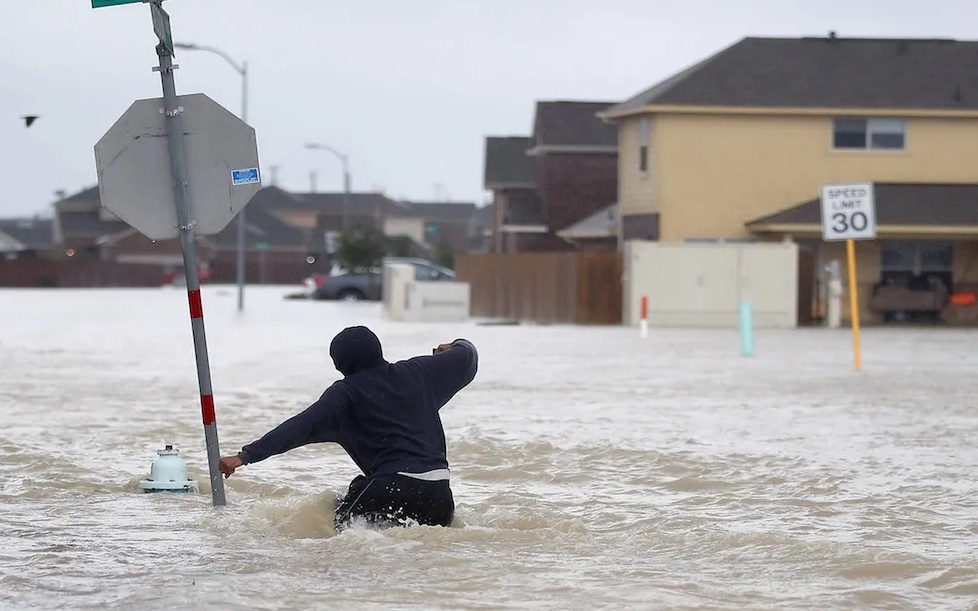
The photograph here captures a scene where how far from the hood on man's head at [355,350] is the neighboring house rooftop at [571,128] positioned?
50.1 metres

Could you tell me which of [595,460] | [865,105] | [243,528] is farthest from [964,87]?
[243,528]

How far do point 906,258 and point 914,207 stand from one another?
1.51 m

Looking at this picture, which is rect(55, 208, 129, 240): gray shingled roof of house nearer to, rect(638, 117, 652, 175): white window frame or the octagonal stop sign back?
rect(638, 117, 652, 175): white window frame

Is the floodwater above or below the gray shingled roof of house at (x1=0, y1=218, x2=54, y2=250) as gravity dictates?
below

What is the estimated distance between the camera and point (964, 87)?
4347cm

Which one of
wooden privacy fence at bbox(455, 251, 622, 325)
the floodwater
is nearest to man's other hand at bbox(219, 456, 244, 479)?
the floodwater

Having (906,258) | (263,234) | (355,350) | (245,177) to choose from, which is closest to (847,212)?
(245,177)

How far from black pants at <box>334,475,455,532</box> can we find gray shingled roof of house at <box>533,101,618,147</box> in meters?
50.3

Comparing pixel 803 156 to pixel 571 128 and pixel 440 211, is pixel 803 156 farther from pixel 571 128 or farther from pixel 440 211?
pixel 440 211

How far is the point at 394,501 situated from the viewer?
30.6ft

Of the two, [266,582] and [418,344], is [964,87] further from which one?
[266,582]

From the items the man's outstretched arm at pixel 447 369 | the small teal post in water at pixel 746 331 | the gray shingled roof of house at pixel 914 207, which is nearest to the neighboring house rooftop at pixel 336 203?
the gray shingled roof of house at pixel 914 207

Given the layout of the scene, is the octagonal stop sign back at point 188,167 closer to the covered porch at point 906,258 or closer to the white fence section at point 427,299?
the covered porch at point 906,258

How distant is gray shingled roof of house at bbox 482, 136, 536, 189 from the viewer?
65875 millimetres
